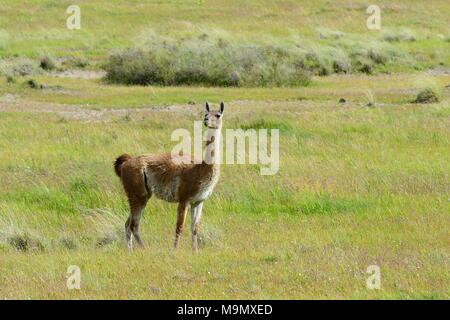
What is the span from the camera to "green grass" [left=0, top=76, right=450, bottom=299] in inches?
449

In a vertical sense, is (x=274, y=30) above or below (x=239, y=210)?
above

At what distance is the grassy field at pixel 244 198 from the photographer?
1148 centimetres

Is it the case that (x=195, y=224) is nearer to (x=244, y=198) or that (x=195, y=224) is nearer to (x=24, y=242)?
(x=24, y=242)

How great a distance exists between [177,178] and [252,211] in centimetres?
346

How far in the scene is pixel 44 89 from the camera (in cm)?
3375

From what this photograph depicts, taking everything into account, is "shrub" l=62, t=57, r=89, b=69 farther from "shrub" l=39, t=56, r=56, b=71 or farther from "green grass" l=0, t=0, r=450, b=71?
"shrub" l=39, t=56, r=56, b=71

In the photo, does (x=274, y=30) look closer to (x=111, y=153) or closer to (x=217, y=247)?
(x=111, y=153)

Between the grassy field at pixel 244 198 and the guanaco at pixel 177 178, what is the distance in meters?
0.50

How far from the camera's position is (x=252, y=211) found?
16.0 meters

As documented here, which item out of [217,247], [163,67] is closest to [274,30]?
[163,67]

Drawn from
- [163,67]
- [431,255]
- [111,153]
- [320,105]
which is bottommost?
[431,255]

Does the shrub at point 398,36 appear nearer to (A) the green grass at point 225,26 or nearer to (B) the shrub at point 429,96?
(A) the green grass at point 225,26

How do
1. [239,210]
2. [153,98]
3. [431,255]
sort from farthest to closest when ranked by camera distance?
[153,98]
[239,210]
[431,255]
